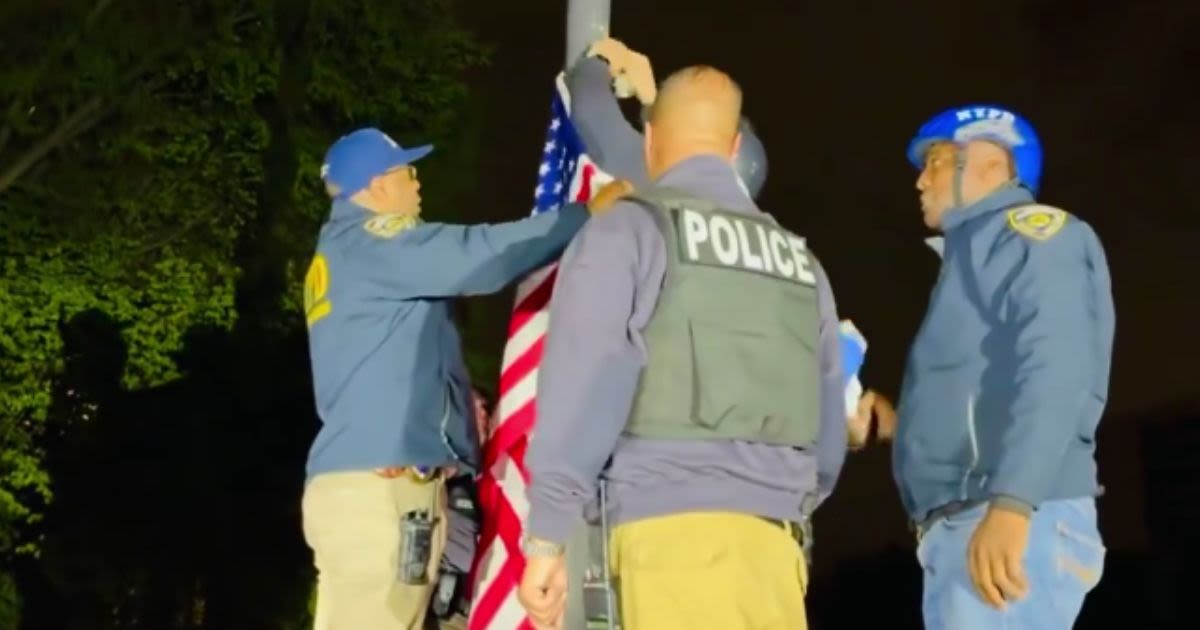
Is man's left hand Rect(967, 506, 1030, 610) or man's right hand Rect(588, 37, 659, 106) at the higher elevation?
man's right hand Rect(588, 37, 659, 106)

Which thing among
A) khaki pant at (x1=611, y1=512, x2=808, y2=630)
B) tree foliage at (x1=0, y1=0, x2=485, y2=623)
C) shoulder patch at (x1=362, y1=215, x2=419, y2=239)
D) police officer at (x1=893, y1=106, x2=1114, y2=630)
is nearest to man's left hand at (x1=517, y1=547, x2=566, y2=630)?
khaki pant at (x1=611, y1=512, x2=808, y2=630)

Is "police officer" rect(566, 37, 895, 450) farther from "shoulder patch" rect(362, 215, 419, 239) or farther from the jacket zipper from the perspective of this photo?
the jacket zipper

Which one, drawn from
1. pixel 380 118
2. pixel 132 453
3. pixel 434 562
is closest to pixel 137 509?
pixel 132 453

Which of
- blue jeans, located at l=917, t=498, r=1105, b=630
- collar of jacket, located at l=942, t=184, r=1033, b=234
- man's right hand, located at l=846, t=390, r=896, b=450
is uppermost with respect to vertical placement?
collar of jacket, located at l=942, t=184, r=1033, b=234

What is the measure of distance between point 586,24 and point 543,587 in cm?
220

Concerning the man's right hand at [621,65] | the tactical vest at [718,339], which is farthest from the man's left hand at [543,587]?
the man's right hand at [621,65]

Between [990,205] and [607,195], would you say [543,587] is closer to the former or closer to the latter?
[607,195]

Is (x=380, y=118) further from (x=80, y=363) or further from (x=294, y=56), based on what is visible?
(x=80, y=363)

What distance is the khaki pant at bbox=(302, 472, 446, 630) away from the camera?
4.60 metres

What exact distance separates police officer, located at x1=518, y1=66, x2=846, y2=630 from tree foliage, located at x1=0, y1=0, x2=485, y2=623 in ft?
26.9

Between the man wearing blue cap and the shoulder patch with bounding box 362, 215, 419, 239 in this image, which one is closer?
the man wearing blue cap

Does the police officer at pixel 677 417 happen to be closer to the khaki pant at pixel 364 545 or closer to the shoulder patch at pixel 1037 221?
the shoulder patch at pixel 1037 221

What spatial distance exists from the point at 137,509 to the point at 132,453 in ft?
1.34

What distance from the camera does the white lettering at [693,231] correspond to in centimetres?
326
